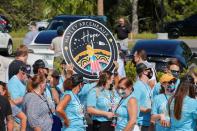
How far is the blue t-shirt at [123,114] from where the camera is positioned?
9.20 m

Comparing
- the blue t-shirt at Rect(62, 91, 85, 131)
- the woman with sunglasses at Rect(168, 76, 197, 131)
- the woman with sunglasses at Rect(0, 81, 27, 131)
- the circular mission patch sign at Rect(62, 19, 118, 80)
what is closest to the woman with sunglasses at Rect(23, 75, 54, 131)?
the woman with sunglasses at Rect(0, 81, 27, 131)

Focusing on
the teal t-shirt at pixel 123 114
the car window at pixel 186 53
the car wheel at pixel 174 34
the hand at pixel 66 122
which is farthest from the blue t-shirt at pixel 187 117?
the car wheel at pixel 174 34

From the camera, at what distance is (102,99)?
10398 mm

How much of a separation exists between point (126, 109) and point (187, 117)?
3.59ft

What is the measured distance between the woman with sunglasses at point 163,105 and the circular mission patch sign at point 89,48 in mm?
2775

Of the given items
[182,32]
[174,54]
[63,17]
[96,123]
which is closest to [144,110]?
[96,123]

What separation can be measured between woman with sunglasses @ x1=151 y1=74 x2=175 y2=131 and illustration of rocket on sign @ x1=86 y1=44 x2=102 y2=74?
9.26 ft

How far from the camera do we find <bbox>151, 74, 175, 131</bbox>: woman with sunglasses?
8.80m

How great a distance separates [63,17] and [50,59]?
8.69m

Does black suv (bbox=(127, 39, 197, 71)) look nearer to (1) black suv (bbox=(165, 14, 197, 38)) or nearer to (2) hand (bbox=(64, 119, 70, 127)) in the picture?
(2) hand (bbox=(64, 119, 70, 127))

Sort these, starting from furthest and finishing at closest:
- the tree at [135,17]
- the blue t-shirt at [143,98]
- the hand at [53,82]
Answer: the tree at [135,17]
the hand at [53,82]
the blue t-shirt at [143,98]

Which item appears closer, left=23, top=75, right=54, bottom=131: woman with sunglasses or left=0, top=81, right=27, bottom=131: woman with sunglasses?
left=0, top=81, right=27, bottom=131: woman with sunglasses

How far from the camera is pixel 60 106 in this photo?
959cm

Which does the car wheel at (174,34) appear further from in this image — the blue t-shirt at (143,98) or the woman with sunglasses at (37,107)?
the woman with sunglasses at (37,107)
